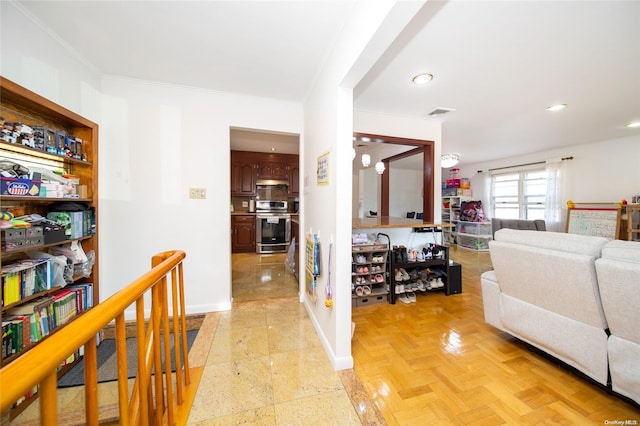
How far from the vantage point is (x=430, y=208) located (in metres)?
3.06

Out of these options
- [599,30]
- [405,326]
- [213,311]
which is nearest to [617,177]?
[599,30]

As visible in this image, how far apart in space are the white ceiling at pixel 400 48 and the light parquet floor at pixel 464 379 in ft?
7.75

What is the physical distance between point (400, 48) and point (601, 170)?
5.31m

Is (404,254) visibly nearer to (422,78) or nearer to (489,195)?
(422,78)

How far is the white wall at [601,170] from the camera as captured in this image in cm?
388

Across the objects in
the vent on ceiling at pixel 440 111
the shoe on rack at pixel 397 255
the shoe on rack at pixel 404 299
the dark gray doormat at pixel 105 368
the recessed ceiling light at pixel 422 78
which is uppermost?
the vent on ceiling at pixel 440 111

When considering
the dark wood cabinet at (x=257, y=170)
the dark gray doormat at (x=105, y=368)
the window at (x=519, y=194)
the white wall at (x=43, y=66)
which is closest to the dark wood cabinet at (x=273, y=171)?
the dark wood cabinet at (x=257, y=170)

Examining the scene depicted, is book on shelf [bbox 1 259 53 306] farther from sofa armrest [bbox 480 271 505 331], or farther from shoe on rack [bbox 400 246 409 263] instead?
sofa armrest [bbox 480 271 505 331]

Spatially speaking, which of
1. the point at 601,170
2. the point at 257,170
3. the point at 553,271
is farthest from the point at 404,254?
the point at 601,170

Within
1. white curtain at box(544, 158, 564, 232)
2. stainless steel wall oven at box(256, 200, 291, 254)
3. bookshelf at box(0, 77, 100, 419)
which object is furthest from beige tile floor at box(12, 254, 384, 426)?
white curtain at box(544, 158, 564, 232)

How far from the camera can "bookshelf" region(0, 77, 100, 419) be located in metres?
1.37

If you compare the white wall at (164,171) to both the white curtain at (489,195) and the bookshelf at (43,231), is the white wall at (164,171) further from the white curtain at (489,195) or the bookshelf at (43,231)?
the white curtain at (489,195)

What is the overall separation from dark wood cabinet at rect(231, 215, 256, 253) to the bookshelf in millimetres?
3253

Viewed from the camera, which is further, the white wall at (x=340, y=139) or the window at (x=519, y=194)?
the window at (x=519, y=194)
